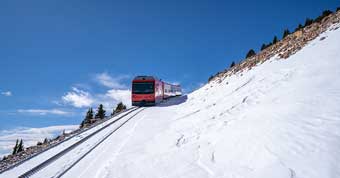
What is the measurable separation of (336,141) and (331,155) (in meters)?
0.45

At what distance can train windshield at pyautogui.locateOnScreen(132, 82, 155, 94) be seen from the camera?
2781 cm

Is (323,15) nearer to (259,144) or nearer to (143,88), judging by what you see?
(143,88)

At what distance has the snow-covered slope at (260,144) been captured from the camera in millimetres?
4711

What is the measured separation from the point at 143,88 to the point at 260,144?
22817mm

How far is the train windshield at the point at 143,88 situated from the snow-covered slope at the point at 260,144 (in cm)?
1742

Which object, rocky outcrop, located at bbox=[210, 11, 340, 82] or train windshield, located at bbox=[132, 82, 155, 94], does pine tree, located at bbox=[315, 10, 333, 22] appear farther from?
train windshield, located at bbox=[132, 82, 155, 94]

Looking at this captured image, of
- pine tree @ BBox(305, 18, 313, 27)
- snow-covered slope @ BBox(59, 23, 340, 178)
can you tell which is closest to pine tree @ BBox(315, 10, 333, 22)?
pine tree @ BBox(305, 18, 313, 27)

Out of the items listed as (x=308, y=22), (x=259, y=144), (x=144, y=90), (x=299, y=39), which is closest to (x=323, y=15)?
(x=308, y=22)

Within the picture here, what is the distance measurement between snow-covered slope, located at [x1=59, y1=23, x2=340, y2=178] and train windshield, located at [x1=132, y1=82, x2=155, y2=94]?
17425 mm

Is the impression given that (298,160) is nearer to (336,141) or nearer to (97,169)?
(336,141)

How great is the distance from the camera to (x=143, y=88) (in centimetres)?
2791

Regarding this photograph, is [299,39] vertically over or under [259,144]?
over

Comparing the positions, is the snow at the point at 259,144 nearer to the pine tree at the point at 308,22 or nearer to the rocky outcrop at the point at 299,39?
the rocky outcrop at the point at 299,39

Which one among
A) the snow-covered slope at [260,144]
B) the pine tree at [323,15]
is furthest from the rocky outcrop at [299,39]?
the snow-covered slope at [260,144]
